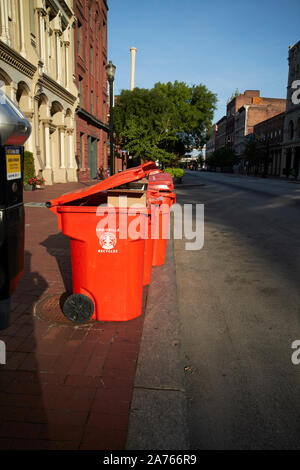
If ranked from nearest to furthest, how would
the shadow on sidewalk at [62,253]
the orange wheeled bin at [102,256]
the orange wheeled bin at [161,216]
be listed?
the orange wheeled bin at [102,256] < the shadow on sidewalk at [62,253] < the orange wheeled bin at [161,216]

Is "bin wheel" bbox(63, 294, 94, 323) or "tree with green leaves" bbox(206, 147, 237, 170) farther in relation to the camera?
"tree with green leaves" bbox(206, 147, 237, 170)

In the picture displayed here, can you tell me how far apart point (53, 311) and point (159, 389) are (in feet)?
5.58

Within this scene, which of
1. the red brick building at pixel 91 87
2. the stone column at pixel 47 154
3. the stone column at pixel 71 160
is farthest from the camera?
the red brick building at pixel 91 87

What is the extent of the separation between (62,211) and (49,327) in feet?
3.74

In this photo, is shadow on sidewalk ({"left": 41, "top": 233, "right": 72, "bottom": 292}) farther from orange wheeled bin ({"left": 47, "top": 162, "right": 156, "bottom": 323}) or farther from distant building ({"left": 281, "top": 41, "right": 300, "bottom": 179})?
distant building ({"left": 281, "top": 41, "right": 300, "bottom": 179})

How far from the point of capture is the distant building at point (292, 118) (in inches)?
2283

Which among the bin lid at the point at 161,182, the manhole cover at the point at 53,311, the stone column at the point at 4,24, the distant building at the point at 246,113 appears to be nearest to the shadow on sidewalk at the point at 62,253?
the manhole cover at the point at 53,311

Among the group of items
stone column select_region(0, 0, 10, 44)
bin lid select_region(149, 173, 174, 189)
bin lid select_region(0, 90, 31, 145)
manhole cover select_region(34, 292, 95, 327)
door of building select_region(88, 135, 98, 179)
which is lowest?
manhole cover select_region(34, 292, 95, 327)

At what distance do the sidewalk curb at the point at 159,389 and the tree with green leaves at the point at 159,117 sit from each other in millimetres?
24430

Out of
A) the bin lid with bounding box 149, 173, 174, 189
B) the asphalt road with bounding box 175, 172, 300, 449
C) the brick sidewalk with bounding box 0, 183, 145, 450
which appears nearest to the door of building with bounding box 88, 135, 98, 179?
the asphalt road with bounding box 175, 172, 300, 449

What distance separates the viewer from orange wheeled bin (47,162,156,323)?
10.5 feet

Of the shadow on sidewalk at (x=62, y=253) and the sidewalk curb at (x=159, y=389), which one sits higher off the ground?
the shadow on sidewalk at (x=62, y=253)

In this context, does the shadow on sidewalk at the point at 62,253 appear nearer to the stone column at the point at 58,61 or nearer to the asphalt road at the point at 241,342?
the asphalt road at the point at 241,342
